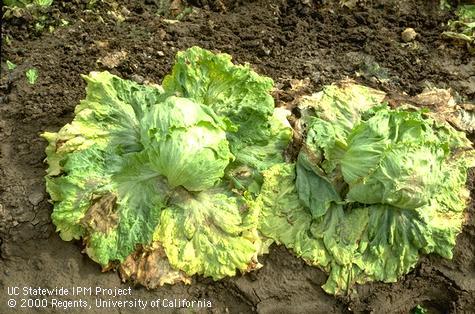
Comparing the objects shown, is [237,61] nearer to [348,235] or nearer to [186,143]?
[186,143]

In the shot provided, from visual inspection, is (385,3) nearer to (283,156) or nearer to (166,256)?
(283,156)

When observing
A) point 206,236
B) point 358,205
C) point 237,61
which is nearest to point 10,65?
point 237,61

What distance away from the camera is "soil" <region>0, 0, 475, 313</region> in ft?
14.8

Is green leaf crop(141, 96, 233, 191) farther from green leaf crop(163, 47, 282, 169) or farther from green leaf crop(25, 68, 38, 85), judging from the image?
green leaf crop(25, 68, 38, 85)

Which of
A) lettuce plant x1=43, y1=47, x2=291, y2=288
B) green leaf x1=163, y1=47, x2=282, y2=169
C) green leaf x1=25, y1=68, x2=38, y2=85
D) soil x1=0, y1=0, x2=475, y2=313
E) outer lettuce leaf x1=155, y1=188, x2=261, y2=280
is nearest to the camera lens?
lettuce plant x1=43, y1=47, x2=291, y2=288

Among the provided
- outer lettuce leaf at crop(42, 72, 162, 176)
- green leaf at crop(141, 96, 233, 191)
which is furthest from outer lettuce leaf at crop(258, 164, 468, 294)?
outer lettuce leaf at crop(42, 72, 162, 176)

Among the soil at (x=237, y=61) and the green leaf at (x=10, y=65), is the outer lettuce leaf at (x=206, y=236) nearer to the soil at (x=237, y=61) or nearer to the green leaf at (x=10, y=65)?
the soil at (x=237, y=61)

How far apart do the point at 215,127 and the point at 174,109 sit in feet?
1.04

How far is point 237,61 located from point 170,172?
2050 millimetres

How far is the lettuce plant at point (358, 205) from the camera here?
444 cm

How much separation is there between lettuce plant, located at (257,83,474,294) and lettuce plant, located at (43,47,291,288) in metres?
0.27

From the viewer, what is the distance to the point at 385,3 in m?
6.69

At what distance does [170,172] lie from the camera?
13.8ft

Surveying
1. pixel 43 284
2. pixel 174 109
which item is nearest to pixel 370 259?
pixel 174 109
